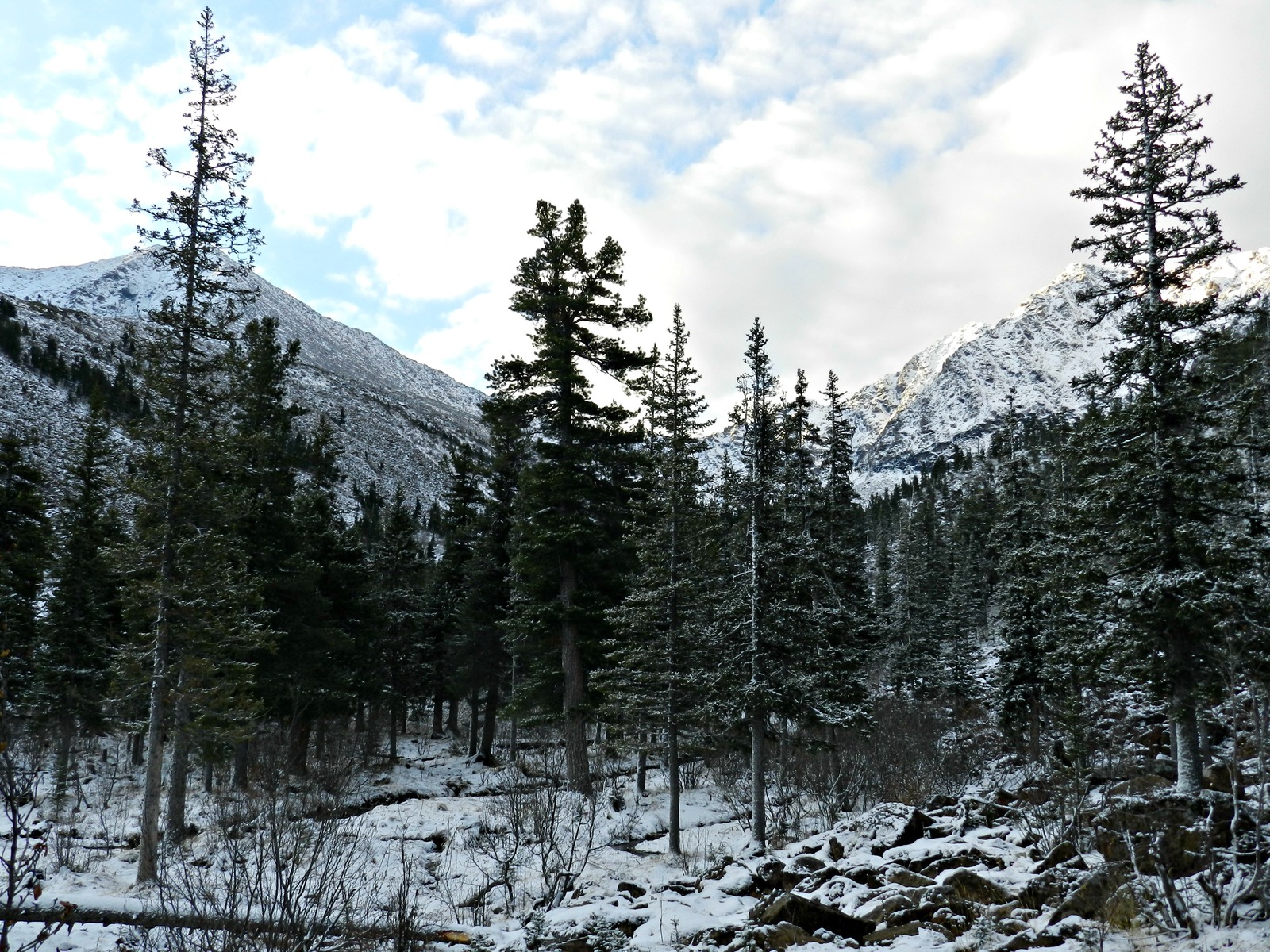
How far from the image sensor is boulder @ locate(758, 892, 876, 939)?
1064 centimetres

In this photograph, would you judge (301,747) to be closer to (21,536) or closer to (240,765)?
(240,765)

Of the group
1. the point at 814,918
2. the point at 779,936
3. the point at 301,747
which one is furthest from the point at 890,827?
the point at 301,747

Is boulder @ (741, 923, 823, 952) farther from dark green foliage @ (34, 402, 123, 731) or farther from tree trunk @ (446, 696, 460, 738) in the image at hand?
tree trunk @ (446, 696, 460, 738)

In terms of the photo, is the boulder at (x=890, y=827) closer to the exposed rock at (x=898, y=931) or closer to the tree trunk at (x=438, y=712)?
the exposed rock at (x=898, y=931)

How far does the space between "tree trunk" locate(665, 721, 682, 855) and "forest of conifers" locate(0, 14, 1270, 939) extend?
89 millimetres

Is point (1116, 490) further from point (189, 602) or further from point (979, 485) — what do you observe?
point (979, 485)

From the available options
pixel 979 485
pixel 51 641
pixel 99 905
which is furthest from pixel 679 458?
pixel 979 485

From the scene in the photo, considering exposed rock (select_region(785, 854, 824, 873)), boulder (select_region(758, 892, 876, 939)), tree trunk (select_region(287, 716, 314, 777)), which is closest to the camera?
boulder (select_region(758, 892, 876, 939))

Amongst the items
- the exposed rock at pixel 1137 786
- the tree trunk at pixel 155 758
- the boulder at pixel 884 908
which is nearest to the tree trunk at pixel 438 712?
the tree trunk at pixel 155 758

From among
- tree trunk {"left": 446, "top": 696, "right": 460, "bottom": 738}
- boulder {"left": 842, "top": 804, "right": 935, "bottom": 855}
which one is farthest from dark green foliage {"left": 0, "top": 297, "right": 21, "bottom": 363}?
boulder {"left": 842, "top": 804, "right": 935, "bottom": 855}

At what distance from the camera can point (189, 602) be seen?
58.3 feet

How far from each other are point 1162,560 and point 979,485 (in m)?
88.9

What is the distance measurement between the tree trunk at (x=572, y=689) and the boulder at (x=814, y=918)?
1128 cm

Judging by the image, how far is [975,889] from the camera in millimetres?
11070
